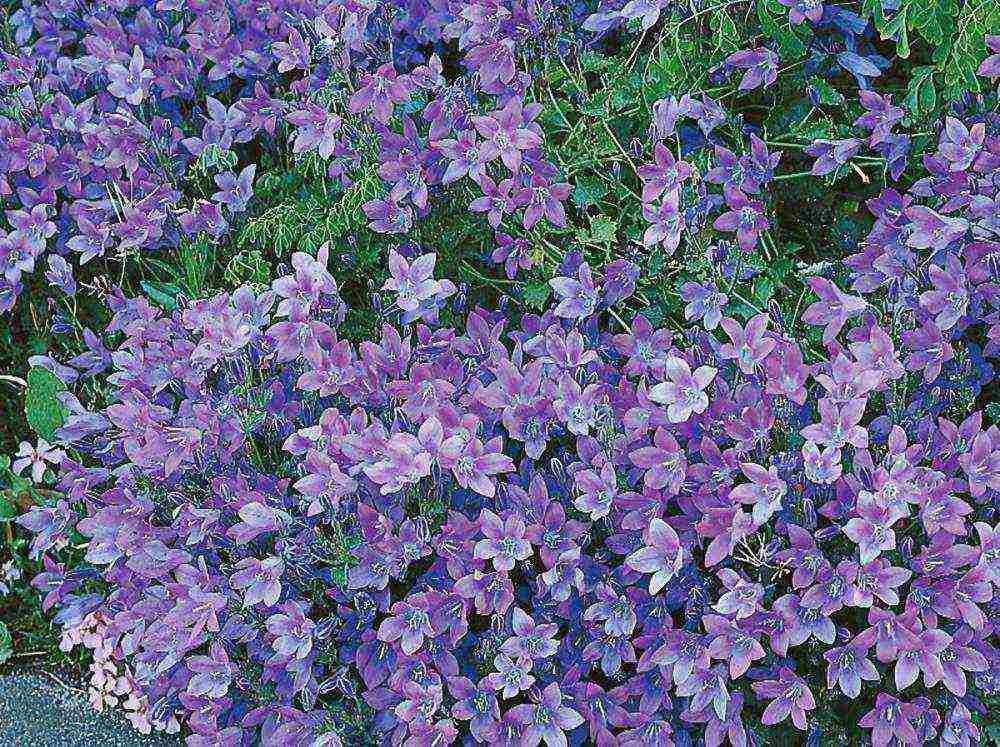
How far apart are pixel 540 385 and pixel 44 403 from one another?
108 cm

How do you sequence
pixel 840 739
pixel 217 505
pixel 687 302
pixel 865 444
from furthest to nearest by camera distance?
pixel 687 302 < pixel 217 505 < pixel 840 739 < pixel 865 444

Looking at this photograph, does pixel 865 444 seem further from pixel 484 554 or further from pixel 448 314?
pixel 448 314

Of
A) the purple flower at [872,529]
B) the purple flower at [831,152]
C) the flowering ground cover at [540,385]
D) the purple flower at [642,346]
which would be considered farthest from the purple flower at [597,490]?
the purple flower at [831,152]

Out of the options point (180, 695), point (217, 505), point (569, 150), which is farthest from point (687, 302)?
point (180, 695)

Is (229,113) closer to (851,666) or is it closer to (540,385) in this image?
(540,385)

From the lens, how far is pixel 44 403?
2453 millimetres

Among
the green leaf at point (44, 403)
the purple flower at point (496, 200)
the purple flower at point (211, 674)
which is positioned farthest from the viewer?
the green leaf at point (44, 403)

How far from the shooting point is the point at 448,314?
2258mm

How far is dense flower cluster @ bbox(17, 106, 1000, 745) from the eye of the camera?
1.75 meters

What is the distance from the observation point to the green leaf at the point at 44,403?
8.00 feet

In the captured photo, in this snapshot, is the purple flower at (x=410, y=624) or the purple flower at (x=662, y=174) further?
the purple flower at (x=662, y=174)

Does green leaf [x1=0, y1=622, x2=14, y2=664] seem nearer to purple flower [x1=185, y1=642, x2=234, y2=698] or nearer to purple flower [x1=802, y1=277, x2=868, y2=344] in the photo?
purple flower [x1=185, y1=642, x2=234, y2=698]

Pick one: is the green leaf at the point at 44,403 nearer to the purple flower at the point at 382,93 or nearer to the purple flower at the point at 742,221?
the purple flower at the point at 382,93

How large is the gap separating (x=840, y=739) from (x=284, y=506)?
0.89 m
